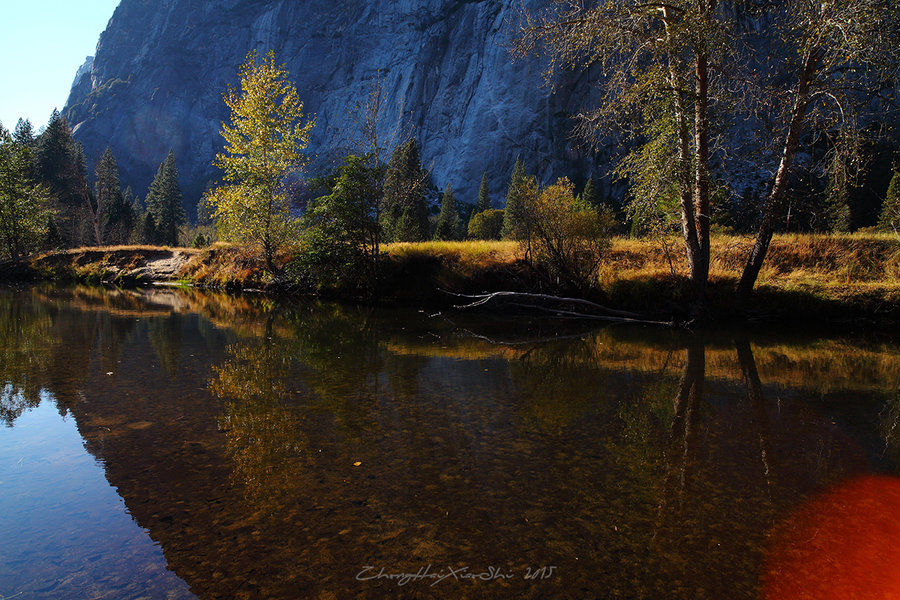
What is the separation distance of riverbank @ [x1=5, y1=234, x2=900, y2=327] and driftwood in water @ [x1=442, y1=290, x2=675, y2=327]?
16.0 inches

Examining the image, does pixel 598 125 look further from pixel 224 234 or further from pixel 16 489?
pixel 224 234

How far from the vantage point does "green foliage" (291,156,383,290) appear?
17891 mm

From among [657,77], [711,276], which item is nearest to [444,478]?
[657,77]

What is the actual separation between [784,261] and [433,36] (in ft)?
423

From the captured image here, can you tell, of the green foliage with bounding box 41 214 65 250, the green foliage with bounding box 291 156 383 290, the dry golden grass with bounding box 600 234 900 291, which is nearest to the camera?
the dry golden grass with bounding box 600 234 900 291

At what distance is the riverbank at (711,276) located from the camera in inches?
487

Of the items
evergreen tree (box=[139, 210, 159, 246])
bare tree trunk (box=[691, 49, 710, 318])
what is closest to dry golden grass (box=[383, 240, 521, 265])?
bare tree trunk (box=[691, 49, 710, 318])

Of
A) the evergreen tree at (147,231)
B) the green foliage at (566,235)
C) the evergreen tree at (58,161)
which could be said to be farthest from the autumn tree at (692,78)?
the evergreen tree at (58,161)


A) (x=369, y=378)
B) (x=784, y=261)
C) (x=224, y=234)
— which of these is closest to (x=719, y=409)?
(x=369, y=378)

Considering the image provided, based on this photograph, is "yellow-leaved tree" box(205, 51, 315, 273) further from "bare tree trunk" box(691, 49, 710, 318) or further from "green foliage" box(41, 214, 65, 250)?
"green foliage" box(41, 214, 65, 250)

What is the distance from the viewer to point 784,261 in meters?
13.7

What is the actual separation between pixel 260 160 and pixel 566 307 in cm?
1473

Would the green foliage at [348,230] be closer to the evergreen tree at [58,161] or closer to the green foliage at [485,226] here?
the green foliage at [485,226]

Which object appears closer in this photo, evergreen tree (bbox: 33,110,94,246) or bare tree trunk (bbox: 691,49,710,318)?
bare tree trunk (bbox: 691,49,710,318)
